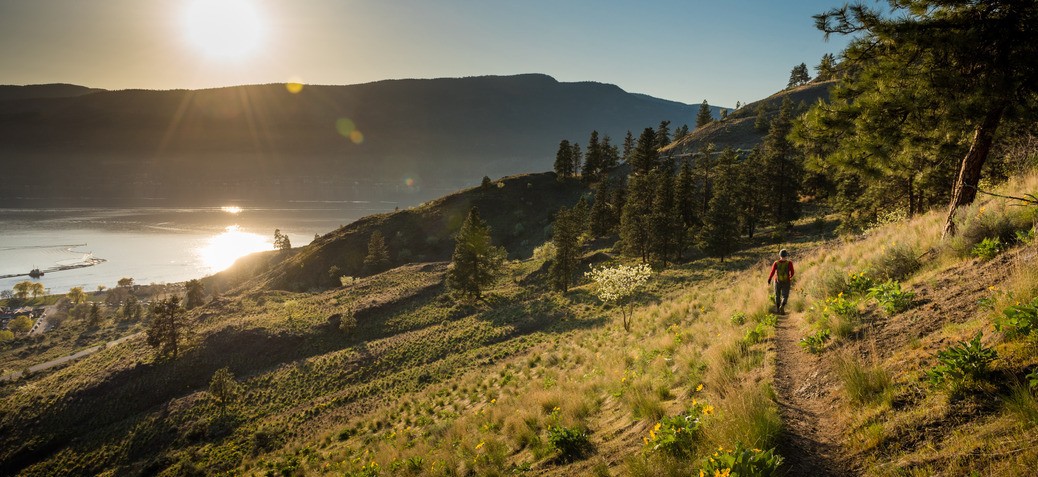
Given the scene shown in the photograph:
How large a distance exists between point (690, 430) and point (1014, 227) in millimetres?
7565

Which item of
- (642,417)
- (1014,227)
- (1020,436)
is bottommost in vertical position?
(642,417)

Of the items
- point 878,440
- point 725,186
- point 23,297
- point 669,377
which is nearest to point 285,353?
point 669,377

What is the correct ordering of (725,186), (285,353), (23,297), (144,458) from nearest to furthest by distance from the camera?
1. (144,458)
2. (285,353)
3. (725,186)
4. (23,297)

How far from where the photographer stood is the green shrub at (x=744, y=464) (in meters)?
4.18

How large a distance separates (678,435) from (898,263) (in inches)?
315

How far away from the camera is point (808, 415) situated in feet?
18.4

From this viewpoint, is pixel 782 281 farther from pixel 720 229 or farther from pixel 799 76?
pixel 799 76

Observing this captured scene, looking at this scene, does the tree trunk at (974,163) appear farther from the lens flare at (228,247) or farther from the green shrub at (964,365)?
the lens flare at (228,247)

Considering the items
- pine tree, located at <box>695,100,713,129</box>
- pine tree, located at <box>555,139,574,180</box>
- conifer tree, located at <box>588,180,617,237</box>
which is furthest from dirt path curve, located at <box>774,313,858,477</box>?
pine tree, located at <box>695,100,713,129</box>

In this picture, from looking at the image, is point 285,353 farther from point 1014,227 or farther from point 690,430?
point 1014,227

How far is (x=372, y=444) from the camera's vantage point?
→ 639 inches

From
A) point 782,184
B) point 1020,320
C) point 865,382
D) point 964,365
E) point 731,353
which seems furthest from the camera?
point 782,184

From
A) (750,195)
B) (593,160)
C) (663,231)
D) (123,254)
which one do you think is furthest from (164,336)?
(123,254)

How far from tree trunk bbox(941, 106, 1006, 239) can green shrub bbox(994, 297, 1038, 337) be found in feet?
17.9
